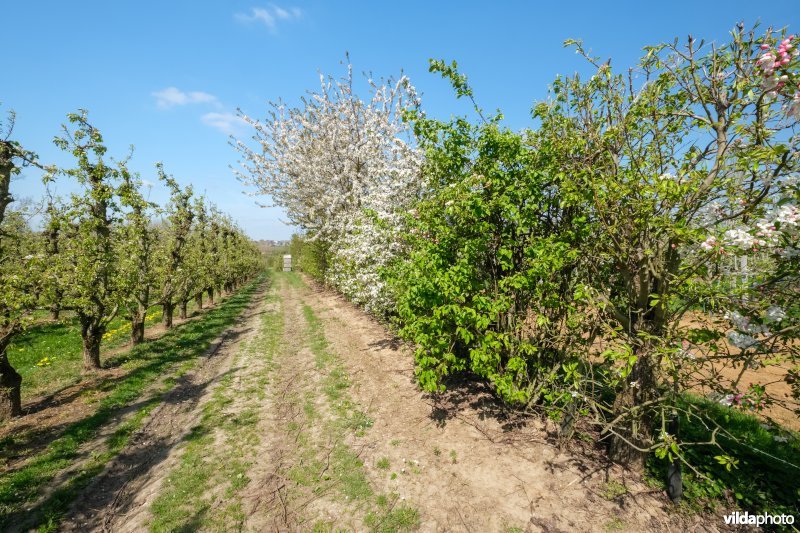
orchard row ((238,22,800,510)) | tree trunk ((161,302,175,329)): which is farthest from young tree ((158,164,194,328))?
orchard row ((238,22,800,510))

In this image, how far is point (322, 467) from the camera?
6.41 meters

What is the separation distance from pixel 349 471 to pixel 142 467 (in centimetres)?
405

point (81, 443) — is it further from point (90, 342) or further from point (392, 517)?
point (392, 517)

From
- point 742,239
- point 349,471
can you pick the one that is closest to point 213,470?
point 349,471

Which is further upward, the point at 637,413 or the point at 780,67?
the point at 780,67

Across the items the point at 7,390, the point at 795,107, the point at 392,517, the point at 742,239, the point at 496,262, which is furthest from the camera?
the point at 7,390

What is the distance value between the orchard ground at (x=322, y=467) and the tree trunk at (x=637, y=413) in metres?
0.28

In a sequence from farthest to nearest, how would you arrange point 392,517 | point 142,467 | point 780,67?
point 142,467 → point 392,517 → point 780,67

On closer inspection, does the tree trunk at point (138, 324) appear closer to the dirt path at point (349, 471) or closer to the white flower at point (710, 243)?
the dirt path at point (349, 471)

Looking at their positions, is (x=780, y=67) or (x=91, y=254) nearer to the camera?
(x=780, y=67)

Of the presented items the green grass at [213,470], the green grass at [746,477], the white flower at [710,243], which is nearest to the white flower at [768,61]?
the white flower at [710,243]

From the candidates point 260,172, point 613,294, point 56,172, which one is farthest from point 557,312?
point 260,172

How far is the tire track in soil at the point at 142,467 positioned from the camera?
17.4ft

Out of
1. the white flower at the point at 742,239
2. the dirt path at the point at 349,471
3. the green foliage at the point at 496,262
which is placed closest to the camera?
the white flower at the point at 742,239
